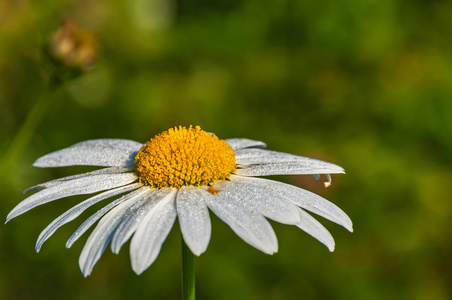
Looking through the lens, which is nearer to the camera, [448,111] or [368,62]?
[448,111]

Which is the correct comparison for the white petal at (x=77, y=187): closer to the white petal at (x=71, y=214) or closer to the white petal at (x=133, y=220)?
the white petal at (x=71, y=214)

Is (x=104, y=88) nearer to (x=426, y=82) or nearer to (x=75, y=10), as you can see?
(x=75, y=10)

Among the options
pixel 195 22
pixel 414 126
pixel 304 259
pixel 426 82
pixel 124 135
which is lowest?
pixel 304 259

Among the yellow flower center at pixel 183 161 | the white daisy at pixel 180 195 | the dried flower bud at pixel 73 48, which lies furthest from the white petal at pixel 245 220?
the dried flower bud at pixel 73 48

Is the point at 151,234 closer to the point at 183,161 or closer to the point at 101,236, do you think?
the point at 101,236

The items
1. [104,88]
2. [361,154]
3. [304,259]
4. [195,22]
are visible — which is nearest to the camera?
[304,259]

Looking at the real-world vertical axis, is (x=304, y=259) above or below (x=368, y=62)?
below

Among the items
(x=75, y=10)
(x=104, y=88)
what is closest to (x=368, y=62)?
(x=104, y=88)
